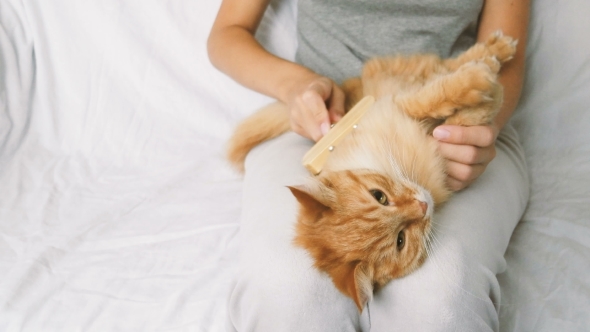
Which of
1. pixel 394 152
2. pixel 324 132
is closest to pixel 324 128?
pixel 324 132

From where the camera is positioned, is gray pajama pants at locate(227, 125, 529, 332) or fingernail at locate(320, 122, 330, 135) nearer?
gray pajama pants at locate(227, 125, 529, 332)

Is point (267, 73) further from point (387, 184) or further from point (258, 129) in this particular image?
point (387, 184)

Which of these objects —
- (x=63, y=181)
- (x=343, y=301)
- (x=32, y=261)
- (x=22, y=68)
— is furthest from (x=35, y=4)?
(x=343, y=301)

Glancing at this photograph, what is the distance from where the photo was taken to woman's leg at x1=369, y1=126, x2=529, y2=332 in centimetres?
90

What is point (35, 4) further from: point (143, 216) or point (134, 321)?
point (134, 321)

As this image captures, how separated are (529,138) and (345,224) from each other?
1.01m

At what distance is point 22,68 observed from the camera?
1710 millimetres

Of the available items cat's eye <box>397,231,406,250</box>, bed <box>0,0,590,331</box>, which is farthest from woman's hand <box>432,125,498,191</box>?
bed <box>0,0,590,331</box>

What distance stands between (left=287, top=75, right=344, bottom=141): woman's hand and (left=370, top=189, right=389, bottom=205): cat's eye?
19cm

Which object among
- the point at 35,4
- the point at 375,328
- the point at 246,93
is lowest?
the point at 375,328

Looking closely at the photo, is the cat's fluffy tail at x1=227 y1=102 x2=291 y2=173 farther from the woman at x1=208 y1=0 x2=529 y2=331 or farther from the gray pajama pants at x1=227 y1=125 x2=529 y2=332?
the gray pajama pants at x1=227 y1=125 x2=529 y2=332

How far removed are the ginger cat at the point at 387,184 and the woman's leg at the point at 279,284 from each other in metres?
0.04

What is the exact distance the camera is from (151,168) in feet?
5.55

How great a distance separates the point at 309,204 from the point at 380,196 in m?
0.19
